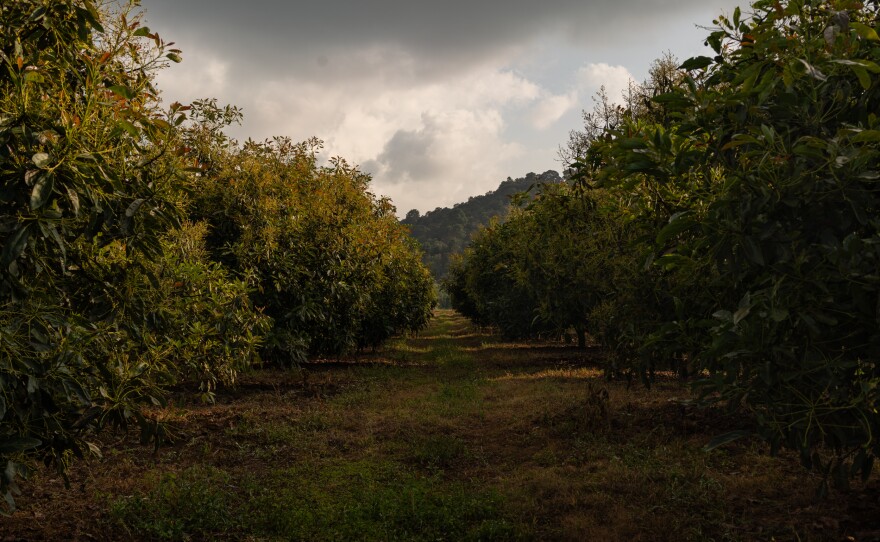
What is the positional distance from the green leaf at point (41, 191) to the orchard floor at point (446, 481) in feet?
9.09

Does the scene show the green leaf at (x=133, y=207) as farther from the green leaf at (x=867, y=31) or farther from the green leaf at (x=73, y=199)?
the green leaf at (x=867, y=31)

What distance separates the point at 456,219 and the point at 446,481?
6343 inches

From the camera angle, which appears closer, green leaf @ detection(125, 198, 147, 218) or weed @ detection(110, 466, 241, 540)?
green leaf @ detection(125, 198, 147, 218)

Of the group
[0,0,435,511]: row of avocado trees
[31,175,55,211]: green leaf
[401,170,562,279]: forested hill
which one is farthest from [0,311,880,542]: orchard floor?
[401,170,562,279]: forested hill

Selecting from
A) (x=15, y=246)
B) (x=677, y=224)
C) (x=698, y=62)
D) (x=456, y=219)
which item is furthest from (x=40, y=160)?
(x=456, y=219)

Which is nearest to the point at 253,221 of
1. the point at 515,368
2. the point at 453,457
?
the point at 453,457

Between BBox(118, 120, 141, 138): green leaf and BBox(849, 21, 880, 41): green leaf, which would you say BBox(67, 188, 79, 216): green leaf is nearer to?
BBox(118, 120, 141, 138): green leaf

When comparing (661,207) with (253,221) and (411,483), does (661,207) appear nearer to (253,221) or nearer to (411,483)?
(411,483)

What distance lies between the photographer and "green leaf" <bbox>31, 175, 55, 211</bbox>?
3.33 meters

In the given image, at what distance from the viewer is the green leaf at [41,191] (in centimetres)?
333

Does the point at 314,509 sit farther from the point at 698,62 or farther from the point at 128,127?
the point at 698,62

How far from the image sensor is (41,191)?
3398 millimetres

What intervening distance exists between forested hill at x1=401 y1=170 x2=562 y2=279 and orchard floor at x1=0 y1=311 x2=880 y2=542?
120388mm

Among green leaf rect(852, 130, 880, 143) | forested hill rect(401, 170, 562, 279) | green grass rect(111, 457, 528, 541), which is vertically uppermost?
forested hill rect(401, 170, 562, 279)
